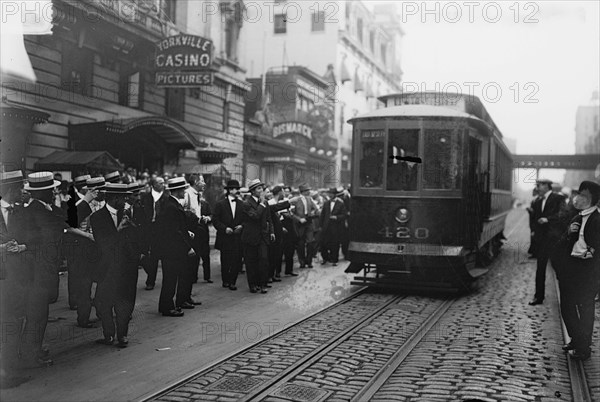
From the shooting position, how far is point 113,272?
7.30 meters

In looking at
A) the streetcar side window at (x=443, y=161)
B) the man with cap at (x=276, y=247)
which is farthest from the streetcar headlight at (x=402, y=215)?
the man with cap at (x=276, y=247)

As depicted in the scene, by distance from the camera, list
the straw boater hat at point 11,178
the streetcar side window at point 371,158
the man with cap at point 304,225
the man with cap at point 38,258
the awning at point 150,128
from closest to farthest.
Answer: the man with cap at point 38,258 < the straw boater hat at point 11,178 < the streetcar side window at point 371,158 < the man with cap at point 304,225 < the awning at point 150,128

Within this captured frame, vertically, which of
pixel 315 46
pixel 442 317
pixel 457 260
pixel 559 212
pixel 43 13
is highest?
pixel 315 46

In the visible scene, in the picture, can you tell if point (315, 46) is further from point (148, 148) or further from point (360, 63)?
point (148, 148)

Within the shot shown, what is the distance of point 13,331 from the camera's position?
22.0 feet

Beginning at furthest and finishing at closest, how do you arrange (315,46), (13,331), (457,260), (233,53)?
(315,46), (233,53), (457,260), (13,331)

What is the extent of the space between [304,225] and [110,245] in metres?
8.16

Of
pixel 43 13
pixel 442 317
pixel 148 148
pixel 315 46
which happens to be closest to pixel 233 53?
pixel 148 148

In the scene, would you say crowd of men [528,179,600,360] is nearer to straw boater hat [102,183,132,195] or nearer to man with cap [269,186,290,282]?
straw boater hat [102,183,132,195]

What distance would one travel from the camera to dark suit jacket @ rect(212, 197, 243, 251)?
11625 millimetres

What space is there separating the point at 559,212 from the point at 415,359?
20.5 ft

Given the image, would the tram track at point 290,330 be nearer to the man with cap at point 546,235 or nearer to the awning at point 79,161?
the man with cap at point 546,235

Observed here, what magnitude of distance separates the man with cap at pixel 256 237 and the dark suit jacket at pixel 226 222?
0.39 metres

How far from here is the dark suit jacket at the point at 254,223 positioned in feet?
36.4
